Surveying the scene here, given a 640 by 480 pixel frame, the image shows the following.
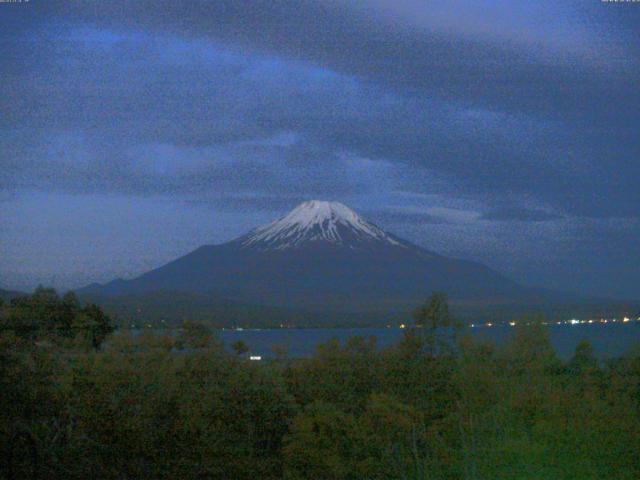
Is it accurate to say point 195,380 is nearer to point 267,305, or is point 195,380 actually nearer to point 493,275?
point 267,305

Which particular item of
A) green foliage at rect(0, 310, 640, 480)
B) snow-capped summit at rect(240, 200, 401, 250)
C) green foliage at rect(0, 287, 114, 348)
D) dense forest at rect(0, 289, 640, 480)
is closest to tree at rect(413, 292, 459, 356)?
dense forest at rect(0, 289, 640, 480)

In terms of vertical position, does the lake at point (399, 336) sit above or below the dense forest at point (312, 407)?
above

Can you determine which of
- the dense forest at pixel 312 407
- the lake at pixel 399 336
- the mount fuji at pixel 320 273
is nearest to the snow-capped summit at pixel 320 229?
the mount fuji at pixel 320 273

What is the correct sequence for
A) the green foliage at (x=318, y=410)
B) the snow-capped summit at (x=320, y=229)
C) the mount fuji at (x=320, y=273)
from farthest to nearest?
the snow-capped summit at (x=320, y=229), the mount fuji at (x=320, y=273), the green foliage at (x=318, y=410)

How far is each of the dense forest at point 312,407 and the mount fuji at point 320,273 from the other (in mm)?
2318

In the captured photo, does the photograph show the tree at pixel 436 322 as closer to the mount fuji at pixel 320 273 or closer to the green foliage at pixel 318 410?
the green foliage at pixel 318 410

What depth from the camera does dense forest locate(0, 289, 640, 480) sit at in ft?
20.2

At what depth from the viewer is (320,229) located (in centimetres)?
1268

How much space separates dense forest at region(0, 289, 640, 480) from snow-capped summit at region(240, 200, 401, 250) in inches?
176

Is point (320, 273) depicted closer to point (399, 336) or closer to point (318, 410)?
point (399, 336)

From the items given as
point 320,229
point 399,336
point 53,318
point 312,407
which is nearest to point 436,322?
point 399,336

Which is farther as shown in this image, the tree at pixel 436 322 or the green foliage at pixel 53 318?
the green foliage at pixel 53 318

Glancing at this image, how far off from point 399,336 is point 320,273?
435 centimetres

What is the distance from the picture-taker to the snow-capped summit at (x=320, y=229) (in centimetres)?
1259
